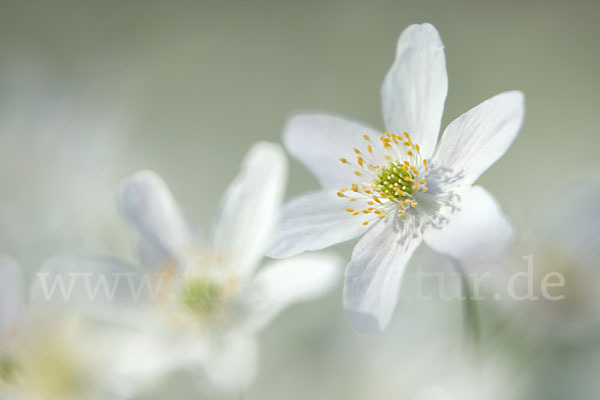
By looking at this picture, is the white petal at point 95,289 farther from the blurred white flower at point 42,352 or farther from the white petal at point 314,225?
the white petal at point 314,225

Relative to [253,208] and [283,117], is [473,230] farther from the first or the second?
[283,117]

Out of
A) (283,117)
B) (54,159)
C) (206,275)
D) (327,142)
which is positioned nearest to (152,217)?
(206,275)

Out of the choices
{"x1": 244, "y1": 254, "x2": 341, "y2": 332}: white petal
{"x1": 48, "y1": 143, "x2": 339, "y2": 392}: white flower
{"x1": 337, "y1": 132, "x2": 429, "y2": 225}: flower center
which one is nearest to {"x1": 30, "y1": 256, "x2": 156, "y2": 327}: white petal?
{"x1": 48, "y1": 143, "x2": 339, "y2": 392}: white flower

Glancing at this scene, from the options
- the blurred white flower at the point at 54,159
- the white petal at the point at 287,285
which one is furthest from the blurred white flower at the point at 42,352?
the blurred white flower at the point at 54,159

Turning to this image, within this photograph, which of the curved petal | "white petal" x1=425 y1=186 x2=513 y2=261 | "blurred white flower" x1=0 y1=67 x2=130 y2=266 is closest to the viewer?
"white petal" x1=425 y1=186 x2=513 y2=261

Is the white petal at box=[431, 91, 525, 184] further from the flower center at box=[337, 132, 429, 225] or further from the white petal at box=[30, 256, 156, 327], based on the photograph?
the white petal at box=[30, 256, 156, 327]
